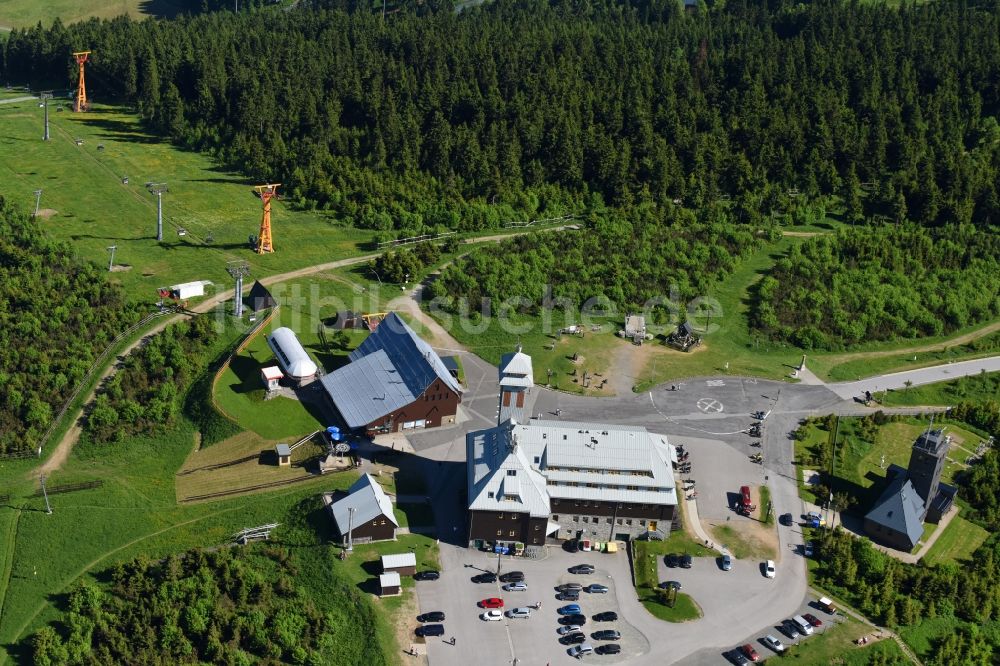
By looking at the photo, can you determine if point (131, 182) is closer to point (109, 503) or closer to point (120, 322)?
point (120, 322)

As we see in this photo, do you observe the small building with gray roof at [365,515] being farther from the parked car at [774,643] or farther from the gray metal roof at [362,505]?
the parked car at [774,643]

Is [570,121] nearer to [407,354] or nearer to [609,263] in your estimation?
[609,263]

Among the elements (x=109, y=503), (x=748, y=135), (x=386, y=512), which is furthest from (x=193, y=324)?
(x=748, y=135)

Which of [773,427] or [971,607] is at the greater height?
[773,427]

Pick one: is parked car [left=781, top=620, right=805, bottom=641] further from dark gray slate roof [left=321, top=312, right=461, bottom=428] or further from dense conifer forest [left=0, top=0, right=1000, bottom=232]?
dense conifer forest [left=0, top=0, right=1000, bottom=232]

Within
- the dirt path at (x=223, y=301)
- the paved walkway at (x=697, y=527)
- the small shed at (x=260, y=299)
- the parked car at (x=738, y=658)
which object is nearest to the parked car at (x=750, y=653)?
the parked car at (x=738, y=658)
